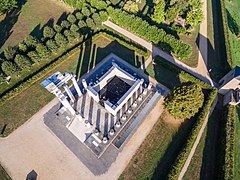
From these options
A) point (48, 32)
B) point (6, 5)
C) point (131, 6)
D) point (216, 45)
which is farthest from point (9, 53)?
point (216, 45)

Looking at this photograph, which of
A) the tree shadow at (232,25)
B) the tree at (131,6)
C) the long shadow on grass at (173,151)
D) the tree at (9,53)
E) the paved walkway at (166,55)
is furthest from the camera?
the tree shadow at (232,25)

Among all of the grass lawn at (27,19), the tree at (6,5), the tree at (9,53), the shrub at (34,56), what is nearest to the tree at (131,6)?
the grass lawn at (27,19)

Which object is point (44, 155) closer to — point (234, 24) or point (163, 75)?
point (163, 75)

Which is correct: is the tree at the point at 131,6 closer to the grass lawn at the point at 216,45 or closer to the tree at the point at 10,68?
the grass lawn at the point at 216,45

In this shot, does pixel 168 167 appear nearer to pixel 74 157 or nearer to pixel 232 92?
pixel 74 157

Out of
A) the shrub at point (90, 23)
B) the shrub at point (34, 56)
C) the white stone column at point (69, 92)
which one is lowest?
the white stone column at point (69, 92)
